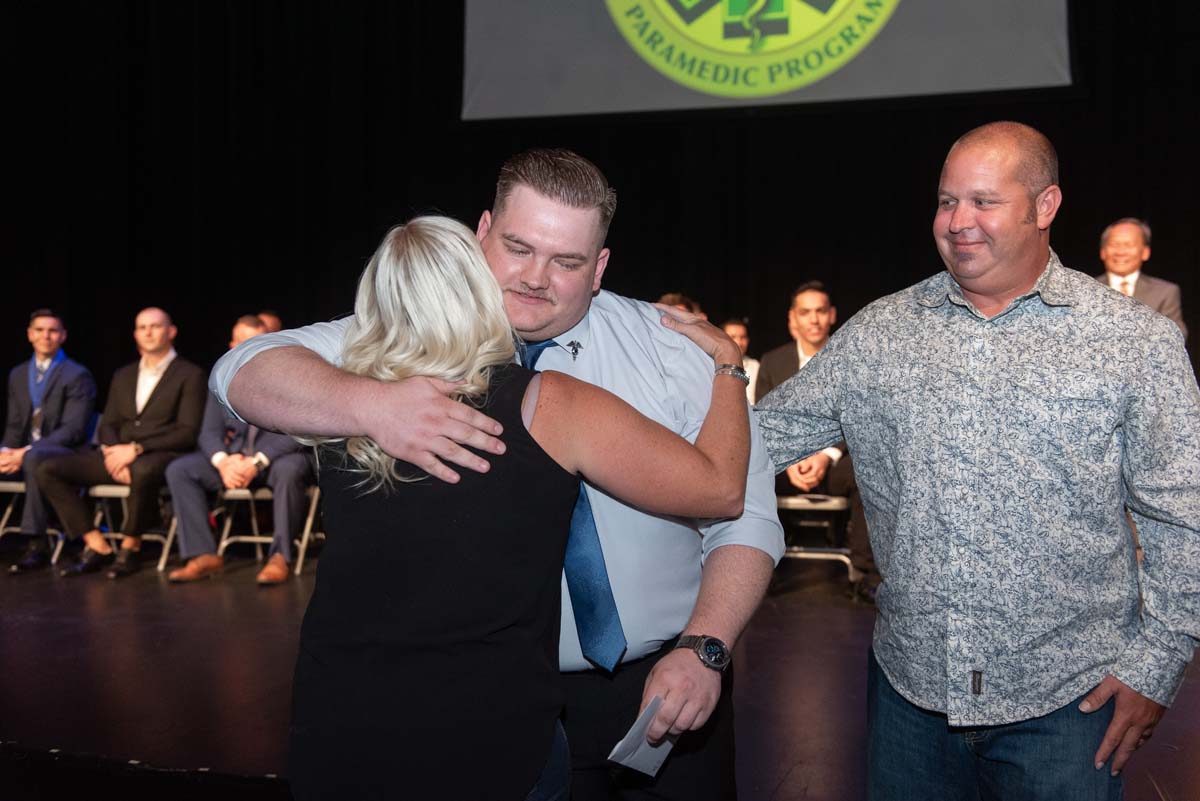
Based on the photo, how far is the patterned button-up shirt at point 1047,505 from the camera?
5.44 feet

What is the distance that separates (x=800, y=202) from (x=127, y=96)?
5.48m

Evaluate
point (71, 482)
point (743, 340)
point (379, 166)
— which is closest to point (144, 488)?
point (71, 482)

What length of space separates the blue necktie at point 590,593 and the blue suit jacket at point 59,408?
20.2 ft

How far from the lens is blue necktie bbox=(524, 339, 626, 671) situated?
1.64m

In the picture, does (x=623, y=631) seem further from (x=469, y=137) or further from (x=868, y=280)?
(x=469, y=137)

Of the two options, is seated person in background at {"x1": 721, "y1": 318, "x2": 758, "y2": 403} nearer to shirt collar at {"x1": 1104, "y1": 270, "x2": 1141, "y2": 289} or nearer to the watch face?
shirt collar at {"x1": 1104, "y1": 270, "x2": 1141, "y2": 289}

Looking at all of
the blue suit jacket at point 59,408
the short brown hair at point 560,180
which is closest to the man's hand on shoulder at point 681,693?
the short brown hair at point 560,180

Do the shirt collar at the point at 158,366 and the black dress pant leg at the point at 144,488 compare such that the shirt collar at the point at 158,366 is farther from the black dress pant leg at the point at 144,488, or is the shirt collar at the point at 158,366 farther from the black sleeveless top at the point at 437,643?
the black sleeveless top at the point at 437,643

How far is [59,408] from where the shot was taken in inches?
271

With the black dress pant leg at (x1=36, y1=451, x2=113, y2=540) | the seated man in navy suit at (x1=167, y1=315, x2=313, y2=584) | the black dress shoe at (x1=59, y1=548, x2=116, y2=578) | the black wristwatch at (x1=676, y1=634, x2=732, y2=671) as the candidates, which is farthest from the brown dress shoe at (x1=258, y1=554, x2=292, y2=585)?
the black wristwatch at (x1=676, y1=634, x2=732, y2=671)

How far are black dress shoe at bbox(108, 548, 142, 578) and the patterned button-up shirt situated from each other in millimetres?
5415

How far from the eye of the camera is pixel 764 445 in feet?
6.36

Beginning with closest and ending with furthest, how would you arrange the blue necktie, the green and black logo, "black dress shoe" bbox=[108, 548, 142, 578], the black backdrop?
the blue necktie
"black dress shoe" bbox=[108, 548, 142, 578]
the green and black logo
the black backdrop

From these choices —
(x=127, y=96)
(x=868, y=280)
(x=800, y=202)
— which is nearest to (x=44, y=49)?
(x=127, y=96)
